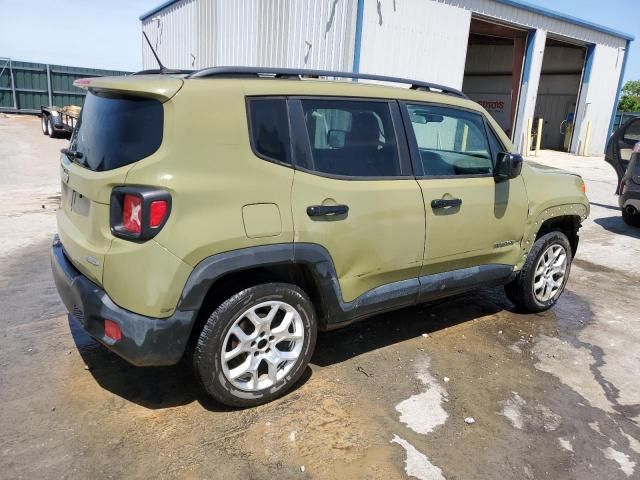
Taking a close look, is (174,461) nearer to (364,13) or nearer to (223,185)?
Answer: (223,185)

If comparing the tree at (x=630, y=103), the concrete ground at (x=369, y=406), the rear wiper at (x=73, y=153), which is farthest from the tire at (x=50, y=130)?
the tree at (x=630, y=103)

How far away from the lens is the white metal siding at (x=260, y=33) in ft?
37.7

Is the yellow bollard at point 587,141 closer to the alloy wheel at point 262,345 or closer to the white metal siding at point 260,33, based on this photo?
the white metal siding at point 260,33

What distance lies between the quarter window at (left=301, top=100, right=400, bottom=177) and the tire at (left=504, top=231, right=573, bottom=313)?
1776 millimetres

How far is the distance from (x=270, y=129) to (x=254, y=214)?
49 centimetres

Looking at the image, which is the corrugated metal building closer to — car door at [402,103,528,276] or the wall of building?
the wall of building

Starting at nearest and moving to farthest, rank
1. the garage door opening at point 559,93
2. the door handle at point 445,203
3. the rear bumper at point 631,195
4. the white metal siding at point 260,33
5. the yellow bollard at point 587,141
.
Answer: the door handle at point 445,203, the rear bumper at point 631,195, the white metal siding at point 260,33, the yellow bollard at point 587,141, the garage door opening at point 559,93

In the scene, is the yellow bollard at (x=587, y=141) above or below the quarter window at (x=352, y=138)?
below

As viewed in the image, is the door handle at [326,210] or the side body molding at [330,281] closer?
the side body molding at [330,281]

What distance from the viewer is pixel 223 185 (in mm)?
2639

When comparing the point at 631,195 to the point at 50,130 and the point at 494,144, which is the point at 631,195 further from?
the point at 50,130

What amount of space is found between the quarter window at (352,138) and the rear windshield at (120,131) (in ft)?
2.85

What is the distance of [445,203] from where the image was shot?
352 cm

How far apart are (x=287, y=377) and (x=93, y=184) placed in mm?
1527
